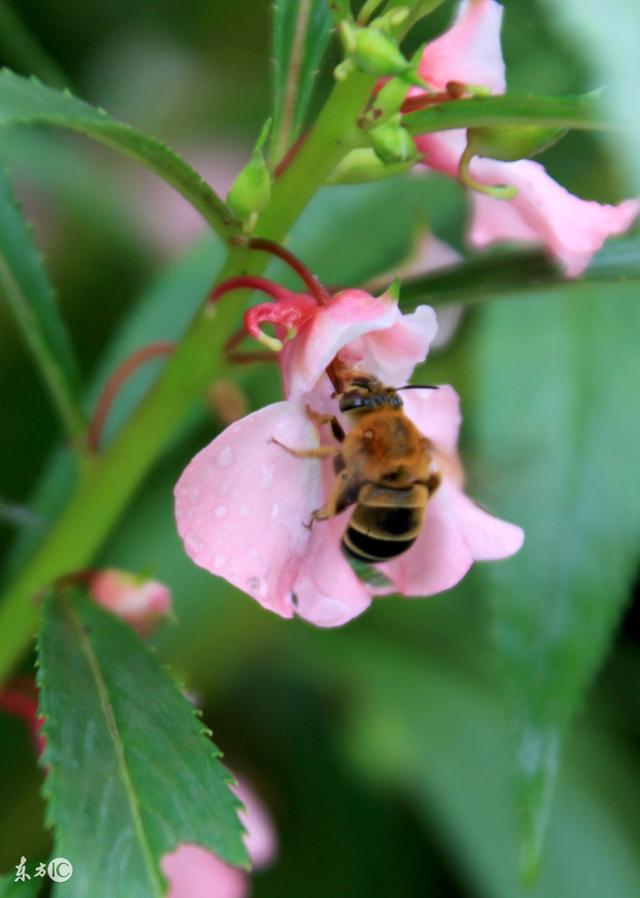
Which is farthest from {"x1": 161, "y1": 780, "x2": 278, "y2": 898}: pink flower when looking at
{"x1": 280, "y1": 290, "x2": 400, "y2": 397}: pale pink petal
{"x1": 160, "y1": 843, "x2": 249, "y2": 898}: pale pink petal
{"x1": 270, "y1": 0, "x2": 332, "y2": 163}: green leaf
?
{"x1": 270, "y1": 0, "x2": 332, "y2": 163}: green leaf

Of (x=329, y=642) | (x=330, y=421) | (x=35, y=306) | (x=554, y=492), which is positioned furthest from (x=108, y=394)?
(x=329, y=642)

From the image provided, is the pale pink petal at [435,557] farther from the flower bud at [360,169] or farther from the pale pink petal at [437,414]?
the flower bud at [360,169]

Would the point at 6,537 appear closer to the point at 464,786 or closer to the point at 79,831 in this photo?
the point at 464,786

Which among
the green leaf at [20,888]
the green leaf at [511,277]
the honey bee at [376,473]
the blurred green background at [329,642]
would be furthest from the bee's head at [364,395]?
the blurred green background at [329,642]

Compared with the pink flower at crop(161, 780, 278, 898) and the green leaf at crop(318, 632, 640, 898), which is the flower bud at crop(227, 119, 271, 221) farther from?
the green leaf at crop(318, 632, 640, 898)

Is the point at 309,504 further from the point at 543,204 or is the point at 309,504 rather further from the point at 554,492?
the point at 554,492

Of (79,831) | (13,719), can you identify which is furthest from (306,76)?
(13,719)
